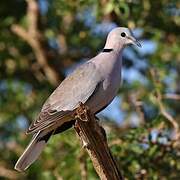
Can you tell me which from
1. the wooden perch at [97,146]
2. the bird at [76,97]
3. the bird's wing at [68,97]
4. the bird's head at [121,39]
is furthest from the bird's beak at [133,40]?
the wooden perch at [97,146]

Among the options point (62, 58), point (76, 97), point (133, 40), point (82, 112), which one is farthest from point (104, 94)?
point (62, 58)

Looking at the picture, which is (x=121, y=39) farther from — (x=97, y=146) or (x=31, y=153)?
(x=97, y=146)

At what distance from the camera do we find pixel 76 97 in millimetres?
5285

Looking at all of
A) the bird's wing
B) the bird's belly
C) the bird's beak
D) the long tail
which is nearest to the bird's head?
the bird's beak

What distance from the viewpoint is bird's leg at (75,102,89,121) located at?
4.69 m

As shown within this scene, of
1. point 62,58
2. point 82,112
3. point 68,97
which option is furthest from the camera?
point 62,58

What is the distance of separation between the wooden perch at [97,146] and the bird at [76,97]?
453 mm

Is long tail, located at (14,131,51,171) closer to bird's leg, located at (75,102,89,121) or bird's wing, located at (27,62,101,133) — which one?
bird's wing, located at (27,62,101,133)

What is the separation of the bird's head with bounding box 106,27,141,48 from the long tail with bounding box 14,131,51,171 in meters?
0.81

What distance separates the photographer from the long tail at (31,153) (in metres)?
5.34

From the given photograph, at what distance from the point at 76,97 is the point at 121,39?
62 cm

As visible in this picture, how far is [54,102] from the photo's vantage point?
17.6 ft

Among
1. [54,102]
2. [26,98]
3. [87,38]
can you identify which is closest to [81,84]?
[54,102]

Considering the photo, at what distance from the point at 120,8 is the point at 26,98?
3.06 metres
